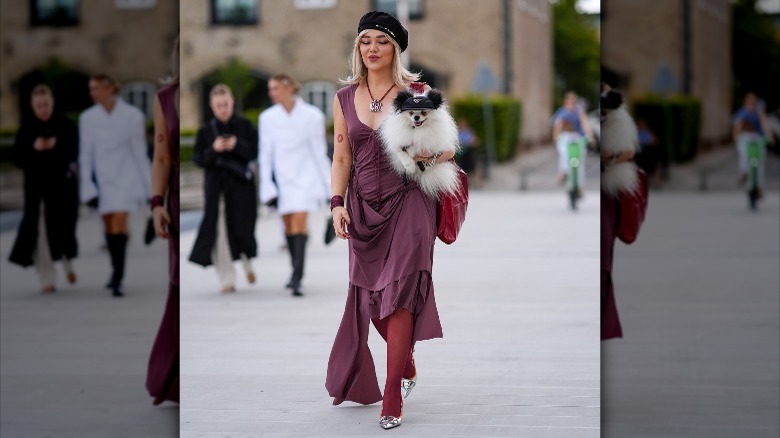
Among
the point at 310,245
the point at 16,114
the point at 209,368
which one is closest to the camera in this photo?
the point at 16,114

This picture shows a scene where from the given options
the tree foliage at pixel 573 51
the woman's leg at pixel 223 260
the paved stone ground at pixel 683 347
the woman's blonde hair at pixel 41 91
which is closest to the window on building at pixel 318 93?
the woman's leg at pixel 223 260

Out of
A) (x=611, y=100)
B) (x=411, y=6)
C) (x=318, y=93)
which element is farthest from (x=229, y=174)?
(x=318, y=93)

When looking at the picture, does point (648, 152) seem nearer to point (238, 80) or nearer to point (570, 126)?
point (570, 126)

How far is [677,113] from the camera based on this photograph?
4758 millimetres

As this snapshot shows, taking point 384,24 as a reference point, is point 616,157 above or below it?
below

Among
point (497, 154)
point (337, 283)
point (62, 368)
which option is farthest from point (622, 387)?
point (497, 154)

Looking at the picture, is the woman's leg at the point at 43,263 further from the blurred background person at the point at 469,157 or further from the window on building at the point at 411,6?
the window on building at the point at 411,6

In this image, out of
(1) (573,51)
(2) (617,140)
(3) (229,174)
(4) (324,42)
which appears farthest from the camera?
(1) (573,51)

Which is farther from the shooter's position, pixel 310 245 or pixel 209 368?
pixel 310 245

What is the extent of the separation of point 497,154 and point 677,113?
35105 millimetres

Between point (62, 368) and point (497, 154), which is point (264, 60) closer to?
point (497, 154)

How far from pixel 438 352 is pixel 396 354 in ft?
7.38

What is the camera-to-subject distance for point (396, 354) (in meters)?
6.33

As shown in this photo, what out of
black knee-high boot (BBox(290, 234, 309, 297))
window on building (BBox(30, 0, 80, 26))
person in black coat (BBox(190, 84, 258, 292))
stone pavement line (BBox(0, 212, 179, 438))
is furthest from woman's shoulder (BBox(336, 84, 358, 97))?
person in black coat (BBox(190, 84, 258, 292))
